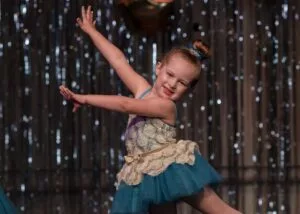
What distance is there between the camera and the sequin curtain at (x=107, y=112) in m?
4.35

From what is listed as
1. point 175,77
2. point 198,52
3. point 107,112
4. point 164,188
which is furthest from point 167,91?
point 107,112

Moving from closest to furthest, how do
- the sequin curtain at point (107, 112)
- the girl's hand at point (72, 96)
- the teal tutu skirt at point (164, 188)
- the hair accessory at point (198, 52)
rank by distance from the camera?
1. the girl's hand at point (72, 96)
2. the teal tutu skirt at point (164, 188)
3. the hair accessory at point (198, 52)
4. the sequin curtain at point (107, 112)

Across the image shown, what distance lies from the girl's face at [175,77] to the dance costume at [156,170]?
0.27ft

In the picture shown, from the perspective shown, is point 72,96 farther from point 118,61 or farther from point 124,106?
point 118,61

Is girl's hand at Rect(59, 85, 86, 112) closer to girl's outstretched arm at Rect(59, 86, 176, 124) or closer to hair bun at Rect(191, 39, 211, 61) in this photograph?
girl's outstretched arm at Rect(59, 86, 176, 124)

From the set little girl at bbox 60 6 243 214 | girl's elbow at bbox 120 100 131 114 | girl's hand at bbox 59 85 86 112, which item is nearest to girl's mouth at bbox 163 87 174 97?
little girl at bbox 60 6 243 214

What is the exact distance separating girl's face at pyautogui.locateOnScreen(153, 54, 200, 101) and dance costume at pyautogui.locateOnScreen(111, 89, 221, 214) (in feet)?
0.27

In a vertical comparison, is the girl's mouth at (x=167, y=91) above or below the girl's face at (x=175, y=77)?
below

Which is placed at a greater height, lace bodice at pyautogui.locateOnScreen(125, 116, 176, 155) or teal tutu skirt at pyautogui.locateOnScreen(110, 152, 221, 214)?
lace bodice at pyautogui.locateOnScreen(125, 116, 176, 155)

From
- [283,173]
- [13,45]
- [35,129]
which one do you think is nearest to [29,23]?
[13,45]

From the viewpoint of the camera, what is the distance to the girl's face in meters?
2.83

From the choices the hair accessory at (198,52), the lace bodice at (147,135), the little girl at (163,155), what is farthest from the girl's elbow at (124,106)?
the hair accessory at (198,52)

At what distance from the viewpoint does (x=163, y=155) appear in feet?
9.25

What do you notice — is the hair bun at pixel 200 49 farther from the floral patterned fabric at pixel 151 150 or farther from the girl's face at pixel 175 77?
the floral patterned fabric at pixel 151 150
